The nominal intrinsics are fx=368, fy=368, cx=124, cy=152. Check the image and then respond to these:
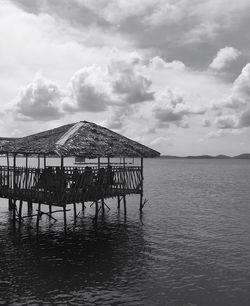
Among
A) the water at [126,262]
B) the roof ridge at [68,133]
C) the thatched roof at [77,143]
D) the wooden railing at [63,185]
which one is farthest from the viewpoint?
the wooden railing at [63,185]

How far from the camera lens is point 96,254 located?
55.7ft

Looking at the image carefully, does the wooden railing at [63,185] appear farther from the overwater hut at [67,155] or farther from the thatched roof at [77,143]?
the thatched roof at [77,143]

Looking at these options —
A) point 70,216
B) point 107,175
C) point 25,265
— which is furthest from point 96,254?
point 70,216

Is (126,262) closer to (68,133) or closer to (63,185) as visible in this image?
(63,185)

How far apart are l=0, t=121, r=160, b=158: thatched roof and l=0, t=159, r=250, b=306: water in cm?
469

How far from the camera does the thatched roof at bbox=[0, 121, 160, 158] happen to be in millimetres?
19078

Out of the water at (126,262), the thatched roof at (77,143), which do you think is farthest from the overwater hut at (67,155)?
the water at (126,262)

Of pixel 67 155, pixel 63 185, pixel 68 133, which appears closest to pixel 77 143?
pixel 68 133

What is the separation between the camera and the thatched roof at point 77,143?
19.1 metres

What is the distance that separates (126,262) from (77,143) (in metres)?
6.93

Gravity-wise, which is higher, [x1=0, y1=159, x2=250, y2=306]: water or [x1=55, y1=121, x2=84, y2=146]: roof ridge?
[x1=55, y1=121, x2=84, y2=146]: roof ridge

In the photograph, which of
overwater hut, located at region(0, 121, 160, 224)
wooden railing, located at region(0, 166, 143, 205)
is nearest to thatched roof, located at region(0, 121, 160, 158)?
overwater hut, located at region(0, 121, 160, 224)

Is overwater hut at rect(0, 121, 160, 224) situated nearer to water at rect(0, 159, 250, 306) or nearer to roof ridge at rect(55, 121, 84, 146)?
roof ridge at rect(55, 121, 84, 146)

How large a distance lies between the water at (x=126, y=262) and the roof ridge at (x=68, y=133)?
17.0 feet
